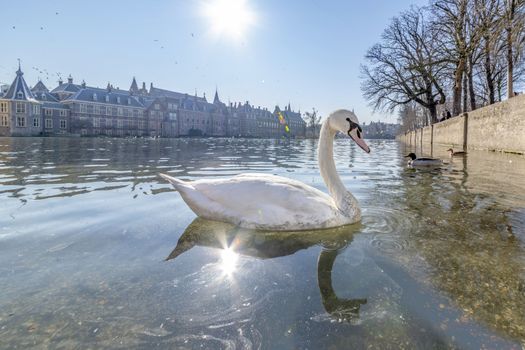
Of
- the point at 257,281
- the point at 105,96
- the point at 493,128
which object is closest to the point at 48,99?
the point at 105,96

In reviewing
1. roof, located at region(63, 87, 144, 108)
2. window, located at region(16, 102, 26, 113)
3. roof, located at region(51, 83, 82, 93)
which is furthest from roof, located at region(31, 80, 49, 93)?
window, located at region(16, 102, 26, 113)

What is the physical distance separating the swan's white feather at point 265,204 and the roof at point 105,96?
250ft

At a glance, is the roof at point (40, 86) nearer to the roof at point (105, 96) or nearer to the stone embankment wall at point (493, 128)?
the roof at point (105, 96)

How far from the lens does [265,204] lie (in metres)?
3.38

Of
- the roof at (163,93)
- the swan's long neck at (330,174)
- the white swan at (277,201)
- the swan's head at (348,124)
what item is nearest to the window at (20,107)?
the roof at (163,93)

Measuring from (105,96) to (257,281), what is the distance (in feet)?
273

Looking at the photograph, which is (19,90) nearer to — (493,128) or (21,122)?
(21,122)

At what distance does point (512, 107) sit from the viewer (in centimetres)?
1402

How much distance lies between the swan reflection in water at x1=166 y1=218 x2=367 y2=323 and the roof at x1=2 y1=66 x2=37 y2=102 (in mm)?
73853

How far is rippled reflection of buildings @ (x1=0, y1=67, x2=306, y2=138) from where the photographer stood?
61.4 m

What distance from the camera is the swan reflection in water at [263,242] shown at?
257cm

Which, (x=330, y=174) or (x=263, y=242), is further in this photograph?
(x=330, y=174)

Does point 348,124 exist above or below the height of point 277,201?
above

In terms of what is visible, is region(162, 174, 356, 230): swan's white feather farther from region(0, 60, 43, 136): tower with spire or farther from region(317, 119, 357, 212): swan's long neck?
region(0, 60, 43, 136): tower with spire
